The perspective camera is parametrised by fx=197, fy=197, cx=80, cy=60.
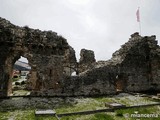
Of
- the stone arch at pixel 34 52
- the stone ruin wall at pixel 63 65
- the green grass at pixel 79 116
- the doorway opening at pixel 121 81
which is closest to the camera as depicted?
the green grass at pixel 79 116

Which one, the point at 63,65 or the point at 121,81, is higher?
the point at 63,65

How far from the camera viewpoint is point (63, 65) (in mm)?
14516

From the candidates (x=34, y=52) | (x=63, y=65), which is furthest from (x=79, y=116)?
(x=34, y=52)

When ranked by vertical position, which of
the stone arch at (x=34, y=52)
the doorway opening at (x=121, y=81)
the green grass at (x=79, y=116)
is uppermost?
the stone arch at (x=34, y=52)

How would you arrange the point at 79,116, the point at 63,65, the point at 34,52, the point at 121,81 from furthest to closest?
1. the point at 121,81
2. the point at 63,65
3. the point at 34,52
4. the point at 79,116

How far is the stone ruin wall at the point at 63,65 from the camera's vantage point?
1318 centimetres

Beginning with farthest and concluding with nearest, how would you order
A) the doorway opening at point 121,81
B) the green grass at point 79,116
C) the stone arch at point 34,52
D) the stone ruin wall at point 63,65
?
the doorway opening at point 121,81 < the stone ruin wall at point 63,65 < the stone arch at point 34,52 < the green grass at point 79,116

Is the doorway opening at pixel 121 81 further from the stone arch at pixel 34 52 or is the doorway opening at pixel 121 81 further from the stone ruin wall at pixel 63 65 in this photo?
the stone arch at pixel 34 52

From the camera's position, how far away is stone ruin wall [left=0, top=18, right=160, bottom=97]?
13180mm

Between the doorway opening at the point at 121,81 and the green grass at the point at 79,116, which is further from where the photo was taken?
the doorway opening at the point at 121,81

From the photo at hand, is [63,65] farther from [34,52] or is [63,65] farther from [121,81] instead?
[121,81]

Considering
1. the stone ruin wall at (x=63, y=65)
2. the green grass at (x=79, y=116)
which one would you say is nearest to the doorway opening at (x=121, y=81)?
the stone ruin wall at (x=63, y=65)

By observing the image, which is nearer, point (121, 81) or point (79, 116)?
point (79, 116)

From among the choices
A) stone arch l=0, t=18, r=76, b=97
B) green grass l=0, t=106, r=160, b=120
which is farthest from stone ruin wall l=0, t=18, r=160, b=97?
green grass l=0, t=106, r=160, b=120
